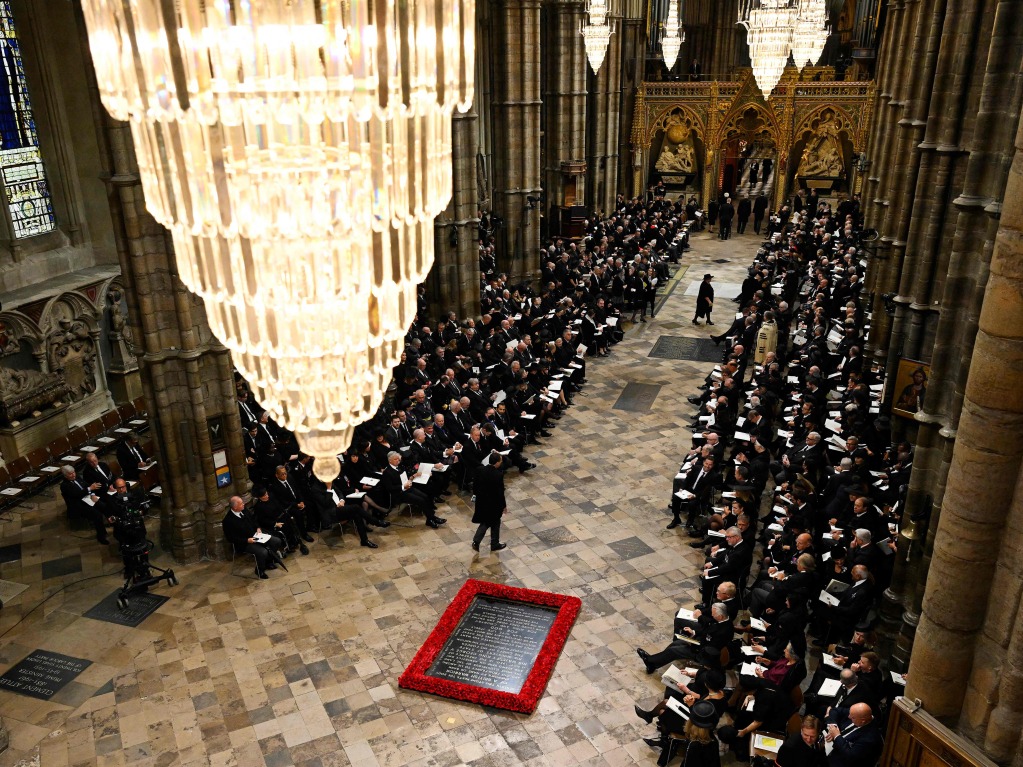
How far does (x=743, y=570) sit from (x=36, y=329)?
1191 centimetres

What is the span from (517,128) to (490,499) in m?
13.3

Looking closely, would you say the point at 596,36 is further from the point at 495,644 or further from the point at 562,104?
the point at 495,644

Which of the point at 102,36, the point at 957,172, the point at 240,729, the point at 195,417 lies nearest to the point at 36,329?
the point at 195,417

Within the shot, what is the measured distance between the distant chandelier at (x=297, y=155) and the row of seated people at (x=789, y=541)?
19.2ft

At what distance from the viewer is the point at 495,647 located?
9.85 meters

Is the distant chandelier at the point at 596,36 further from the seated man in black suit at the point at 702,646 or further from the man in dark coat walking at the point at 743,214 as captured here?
the seated man in black suit at the point at 702,646

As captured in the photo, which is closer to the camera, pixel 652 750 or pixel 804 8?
pixel 652 750

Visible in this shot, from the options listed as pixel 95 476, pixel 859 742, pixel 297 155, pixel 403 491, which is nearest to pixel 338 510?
pixel 403 491

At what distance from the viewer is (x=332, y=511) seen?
11898 mm

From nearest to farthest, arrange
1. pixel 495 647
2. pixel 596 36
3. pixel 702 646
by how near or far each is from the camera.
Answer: pixel 702 646 < pixel 495 647 < pixel 596 36

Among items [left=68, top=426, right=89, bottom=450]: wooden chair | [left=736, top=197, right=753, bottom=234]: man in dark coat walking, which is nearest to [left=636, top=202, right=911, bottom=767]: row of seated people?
[left=68, top=426, right=89, bottom=450]: wooden chair

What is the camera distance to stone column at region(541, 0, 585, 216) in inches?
1014

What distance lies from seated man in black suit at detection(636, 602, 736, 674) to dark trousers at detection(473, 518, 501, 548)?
281cm

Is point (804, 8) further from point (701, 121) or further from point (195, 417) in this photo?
point (701, 121)
